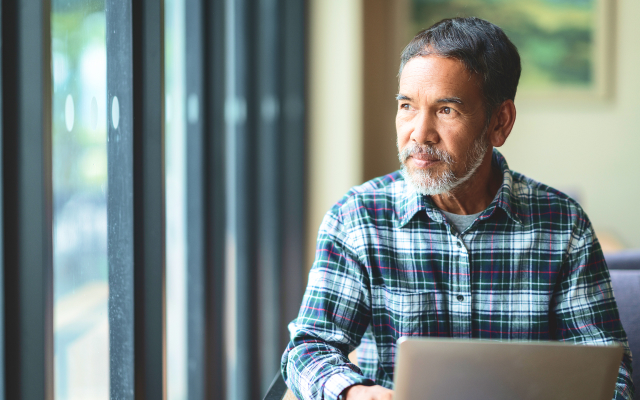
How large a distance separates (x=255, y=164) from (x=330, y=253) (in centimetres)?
137

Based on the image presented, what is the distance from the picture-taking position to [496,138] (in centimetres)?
117

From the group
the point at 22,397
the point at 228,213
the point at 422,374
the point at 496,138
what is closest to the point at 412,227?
the point at 496,138

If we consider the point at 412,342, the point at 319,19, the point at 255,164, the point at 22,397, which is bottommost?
the point at 22,397

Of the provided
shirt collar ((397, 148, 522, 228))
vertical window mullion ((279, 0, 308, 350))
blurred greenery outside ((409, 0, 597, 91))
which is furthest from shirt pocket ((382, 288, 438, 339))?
blurred greenery outside ((409, 0, 597, 91))

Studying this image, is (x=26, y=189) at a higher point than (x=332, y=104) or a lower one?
lower

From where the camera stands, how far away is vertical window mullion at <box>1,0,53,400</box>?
0.82 meters

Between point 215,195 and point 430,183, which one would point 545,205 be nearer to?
point 430,183

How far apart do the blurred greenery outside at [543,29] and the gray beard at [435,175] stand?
2.70m

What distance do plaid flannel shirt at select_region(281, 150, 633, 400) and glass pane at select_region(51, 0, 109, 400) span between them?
0.42m

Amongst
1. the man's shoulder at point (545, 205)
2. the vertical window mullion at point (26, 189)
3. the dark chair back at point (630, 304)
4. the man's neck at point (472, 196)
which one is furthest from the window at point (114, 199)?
the dark chair back at point (630, 304)

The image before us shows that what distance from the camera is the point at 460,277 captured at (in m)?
1.10

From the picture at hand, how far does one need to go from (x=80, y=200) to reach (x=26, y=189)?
0.77ft

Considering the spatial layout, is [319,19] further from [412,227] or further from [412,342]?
[412,342]

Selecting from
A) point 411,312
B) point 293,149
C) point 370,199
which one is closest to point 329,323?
point 411,312
